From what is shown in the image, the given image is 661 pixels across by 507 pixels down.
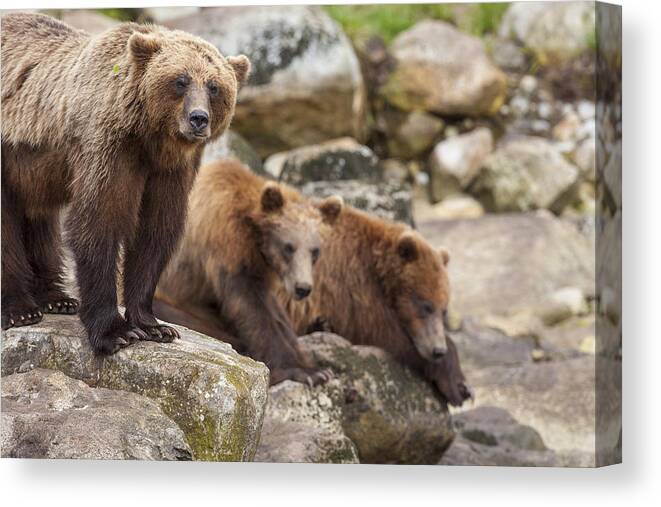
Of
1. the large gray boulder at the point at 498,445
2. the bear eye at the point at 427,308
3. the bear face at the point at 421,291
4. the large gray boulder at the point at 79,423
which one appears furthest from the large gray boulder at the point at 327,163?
the large gray boulder at the point at 79,423

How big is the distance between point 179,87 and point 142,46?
28 centimetres

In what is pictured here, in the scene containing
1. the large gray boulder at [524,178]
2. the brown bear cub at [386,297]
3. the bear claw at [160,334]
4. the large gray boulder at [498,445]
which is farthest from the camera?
the brown bear cub at [386,297]

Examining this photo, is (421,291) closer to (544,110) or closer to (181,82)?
(544,110)

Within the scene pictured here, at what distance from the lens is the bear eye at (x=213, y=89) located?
6.28 m

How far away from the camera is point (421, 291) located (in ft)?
27.2

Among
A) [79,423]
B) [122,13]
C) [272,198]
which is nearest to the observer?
[79,423]

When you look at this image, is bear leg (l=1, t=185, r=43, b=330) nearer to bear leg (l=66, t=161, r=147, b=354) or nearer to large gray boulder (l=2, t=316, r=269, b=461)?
large gray boulder (l=2, t=316, r=269, b=461)

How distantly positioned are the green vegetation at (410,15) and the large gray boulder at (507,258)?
1.34 m

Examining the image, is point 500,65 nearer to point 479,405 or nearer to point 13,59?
point 479,405

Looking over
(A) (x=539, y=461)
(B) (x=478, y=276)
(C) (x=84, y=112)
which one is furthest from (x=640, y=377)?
(C) (x=84, y=112)

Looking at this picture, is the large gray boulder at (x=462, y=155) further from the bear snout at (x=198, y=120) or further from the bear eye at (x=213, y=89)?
the bear snout at (x=198, y=120)

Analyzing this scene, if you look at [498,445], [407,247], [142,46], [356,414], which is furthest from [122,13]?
[498,445]

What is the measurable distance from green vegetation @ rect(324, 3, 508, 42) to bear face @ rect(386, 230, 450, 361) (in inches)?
56.2

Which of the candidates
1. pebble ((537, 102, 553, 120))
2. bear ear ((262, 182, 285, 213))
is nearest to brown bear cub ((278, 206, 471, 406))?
bear ear ((262, 182, 285, 213))
